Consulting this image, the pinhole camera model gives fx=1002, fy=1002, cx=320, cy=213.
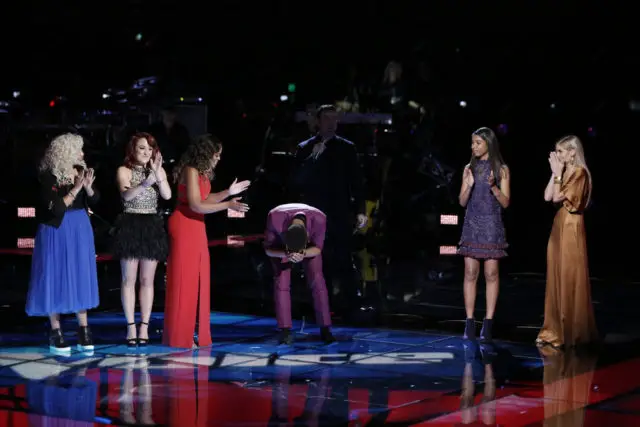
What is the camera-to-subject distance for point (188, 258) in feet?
23.6

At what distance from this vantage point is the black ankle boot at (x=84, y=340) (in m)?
7.06

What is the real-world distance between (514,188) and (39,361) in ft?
39.3

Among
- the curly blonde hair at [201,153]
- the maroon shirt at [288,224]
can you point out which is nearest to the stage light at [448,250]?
the maroon shirt at [288,224]

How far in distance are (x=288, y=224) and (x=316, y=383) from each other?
1415 millimetres

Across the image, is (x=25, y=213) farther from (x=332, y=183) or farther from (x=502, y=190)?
(x=502, y=190)

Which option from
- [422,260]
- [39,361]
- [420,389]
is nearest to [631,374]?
[420,389]

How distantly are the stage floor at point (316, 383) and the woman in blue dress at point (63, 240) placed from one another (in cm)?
35

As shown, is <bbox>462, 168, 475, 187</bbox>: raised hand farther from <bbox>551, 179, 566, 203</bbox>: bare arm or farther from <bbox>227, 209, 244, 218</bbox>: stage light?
<bbox>227, 209, 244, 218</bbox>: stage light

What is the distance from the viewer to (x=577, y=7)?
16.1 metres

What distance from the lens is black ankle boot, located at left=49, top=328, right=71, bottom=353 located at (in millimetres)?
7020

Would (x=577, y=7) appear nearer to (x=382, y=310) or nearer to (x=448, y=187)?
(x=448, y=187)

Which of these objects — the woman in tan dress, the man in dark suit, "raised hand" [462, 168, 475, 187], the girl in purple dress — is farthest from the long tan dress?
the man in dark suit

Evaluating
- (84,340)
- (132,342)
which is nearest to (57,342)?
(84,340)

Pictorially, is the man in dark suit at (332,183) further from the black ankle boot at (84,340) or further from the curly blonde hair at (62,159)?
the black ankle boot at (84,340)
